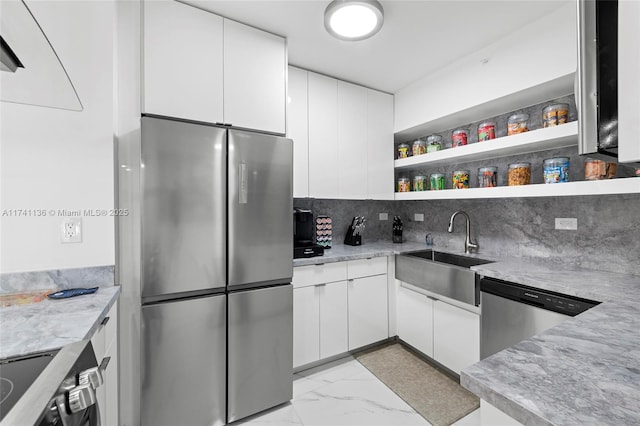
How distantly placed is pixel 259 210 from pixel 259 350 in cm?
86

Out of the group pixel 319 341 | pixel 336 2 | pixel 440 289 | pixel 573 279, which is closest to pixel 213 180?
pixel 336 2

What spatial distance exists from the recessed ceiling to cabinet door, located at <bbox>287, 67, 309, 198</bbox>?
14 centimetres

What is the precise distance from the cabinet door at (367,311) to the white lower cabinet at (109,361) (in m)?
1.57

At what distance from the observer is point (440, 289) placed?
2104 mm

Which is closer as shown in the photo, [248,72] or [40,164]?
[40,164]

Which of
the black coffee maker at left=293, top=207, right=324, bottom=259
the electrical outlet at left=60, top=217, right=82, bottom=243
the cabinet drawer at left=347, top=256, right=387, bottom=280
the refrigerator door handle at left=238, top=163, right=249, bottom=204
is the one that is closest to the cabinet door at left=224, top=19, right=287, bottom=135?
the refrigerator door handle at left=238, top=163, right=249, bottom=204

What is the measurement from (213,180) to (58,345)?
95 cm

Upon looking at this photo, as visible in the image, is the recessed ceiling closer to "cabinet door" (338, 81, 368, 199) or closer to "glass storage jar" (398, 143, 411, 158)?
"cabinet door" (338, 81, 368, 199)

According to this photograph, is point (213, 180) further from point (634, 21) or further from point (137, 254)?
point (634, 21)

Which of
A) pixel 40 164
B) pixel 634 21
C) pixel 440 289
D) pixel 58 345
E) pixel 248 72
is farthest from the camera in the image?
pixel 440 289

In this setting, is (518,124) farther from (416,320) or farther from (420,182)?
(416,320)

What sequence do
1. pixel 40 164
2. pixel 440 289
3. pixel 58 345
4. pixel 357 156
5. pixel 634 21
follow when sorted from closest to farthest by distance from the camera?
1. pixel 634 21
2. pixel 58 345
3. pixel 40 164
4. pixel 440 289
5. pixel 357 156

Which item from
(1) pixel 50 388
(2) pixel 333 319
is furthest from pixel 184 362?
(2) pixel 333 319

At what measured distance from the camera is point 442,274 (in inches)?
82.0
